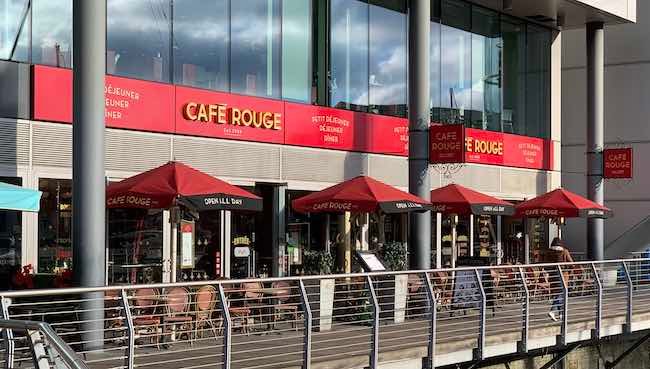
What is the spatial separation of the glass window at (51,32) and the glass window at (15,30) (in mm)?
127

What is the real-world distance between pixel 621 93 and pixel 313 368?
2373cm

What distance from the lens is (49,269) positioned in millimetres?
15086

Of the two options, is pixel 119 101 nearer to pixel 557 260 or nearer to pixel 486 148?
pixel 557 260

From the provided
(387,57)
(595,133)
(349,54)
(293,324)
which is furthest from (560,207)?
(293,324)

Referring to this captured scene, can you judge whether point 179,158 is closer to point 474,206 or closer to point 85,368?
point 474,206

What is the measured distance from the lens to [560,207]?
22.6 metres

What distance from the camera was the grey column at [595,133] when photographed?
27328 millimetres

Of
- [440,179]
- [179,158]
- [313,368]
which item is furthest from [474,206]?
[313,368]

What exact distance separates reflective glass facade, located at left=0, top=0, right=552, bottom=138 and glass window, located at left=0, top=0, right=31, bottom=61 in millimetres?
15

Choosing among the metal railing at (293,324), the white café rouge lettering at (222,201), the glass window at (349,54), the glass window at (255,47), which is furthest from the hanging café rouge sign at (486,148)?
the white café rouge lettering at (222,201)

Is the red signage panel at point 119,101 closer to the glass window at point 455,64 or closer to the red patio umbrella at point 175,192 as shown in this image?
the red patio umbrella at point 175,192

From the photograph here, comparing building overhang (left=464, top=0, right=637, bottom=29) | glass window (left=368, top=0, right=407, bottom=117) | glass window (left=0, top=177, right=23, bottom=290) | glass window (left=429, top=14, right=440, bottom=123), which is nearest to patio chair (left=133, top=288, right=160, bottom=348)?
glass window (left=0, top=177, right=23, bottom=290)

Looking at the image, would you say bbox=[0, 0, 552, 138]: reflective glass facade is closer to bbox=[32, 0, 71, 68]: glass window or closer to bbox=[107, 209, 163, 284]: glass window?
bbox=[32, 0, 71, 68]: glass window

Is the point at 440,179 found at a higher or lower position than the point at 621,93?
lower
